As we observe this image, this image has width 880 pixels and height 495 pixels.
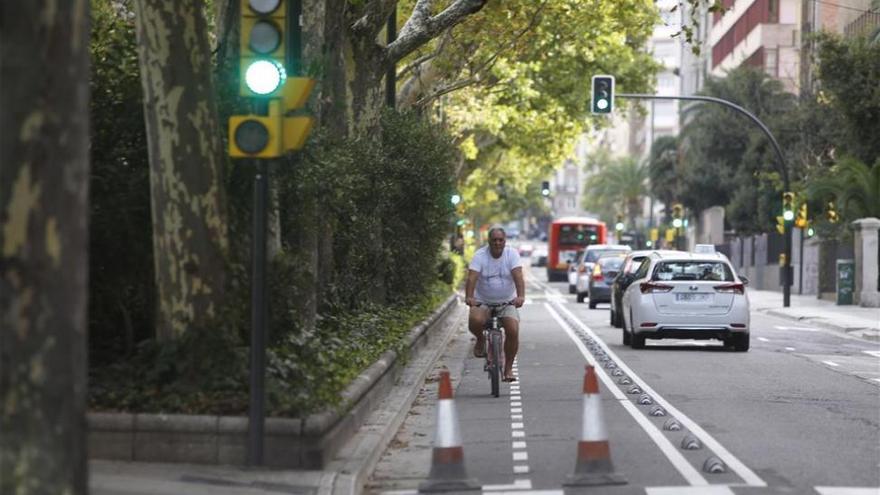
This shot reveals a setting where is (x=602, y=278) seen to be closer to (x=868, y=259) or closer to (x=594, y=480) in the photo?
(x=868, y=259)

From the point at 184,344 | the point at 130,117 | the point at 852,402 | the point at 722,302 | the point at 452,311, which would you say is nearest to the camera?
the point at 184,344

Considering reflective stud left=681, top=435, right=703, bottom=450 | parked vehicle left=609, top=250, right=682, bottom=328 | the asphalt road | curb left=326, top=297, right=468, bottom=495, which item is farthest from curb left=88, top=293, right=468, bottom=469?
parked vehicle left=609, top=250, right=682, bottom=328

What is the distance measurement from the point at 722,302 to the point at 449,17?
622 centimetres

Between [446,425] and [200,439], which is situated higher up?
[446,425]

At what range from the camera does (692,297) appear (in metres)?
27.5

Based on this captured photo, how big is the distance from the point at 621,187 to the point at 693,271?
11939 centimetres

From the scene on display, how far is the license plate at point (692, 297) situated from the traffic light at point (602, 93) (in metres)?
13.1

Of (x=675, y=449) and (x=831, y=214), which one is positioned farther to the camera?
(x=831, y=214)

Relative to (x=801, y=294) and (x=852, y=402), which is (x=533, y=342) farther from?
(x=801, y=294)

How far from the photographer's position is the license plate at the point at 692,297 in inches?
1084

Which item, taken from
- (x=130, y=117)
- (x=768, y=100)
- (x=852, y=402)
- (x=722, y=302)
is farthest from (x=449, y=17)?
(x=768, y=100)

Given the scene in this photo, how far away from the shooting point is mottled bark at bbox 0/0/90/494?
7.29 m

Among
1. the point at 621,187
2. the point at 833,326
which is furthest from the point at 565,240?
the point at 621,187

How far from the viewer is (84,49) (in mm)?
7617
